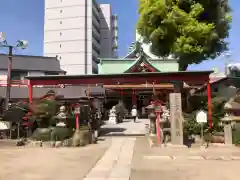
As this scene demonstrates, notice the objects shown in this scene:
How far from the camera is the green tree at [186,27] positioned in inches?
819

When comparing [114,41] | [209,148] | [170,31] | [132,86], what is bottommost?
[209,148]

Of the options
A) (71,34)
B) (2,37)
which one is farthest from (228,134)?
(71,34)

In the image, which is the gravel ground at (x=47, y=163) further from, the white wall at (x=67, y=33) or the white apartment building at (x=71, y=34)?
the white wall at (x=67, y=33)

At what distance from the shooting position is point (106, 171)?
8062 mm

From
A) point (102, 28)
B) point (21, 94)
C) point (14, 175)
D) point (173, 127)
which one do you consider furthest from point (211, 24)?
point (102, 28)

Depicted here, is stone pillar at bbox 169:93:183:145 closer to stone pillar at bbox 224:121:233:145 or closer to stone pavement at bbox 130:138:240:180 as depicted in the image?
stone pavement at bbox 130:138:240:180

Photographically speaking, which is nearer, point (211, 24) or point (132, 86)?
point (211, 24)

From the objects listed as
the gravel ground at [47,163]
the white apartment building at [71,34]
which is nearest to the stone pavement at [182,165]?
the gravel ground at [47,163]

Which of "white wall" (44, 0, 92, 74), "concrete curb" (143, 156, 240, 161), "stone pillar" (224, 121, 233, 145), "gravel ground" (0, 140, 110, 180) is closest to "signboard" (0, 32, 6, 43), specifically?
"gravel ground" (0, 140, 110, 180)

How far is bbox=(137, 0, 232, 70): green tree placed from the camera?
20797mm

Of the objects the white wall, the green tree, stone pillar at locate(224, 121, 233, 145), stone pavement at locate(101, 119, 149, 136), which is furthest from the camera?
the white wall

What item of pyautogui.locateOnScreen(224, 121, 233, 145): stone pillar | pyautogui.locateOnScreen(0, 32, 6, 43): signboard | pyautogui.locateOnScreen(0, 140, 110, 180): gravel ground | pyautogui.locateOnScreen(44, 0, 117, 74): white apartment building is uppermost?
pyautogui.locateOnScreen(44, 0, 117, 74): white apartment building

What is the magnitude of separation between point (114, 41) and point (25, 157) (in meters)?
82.5

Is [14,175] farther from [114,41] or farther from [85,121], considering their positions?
[114,41]
